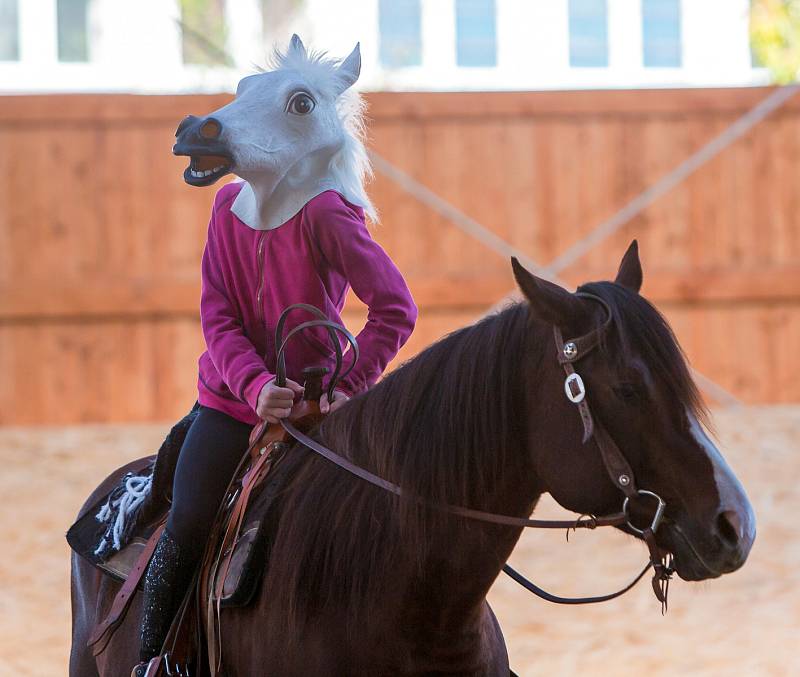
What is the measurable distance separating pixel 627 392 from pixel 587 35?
12.1 metres

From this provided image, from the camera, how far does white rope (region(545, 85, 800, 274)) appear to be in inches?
297

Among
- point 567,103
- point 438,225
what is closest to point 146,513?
point 438,225

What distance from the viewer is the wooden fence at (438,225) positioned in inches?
286

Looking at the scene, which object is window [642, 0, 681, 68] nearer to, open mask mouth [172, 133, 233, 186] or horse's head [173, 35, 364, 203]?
horse's head [173, 35, 364, 203]

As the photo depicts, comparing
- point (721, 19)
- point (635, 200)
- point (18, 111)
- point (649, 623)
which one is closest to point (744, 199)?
point (635, 200)

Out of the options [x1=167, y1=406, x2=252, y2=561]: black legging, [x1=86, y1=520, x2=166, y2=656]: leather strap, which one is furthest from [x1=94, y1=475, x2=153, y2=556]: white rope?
[x1=167, y1=406, x2=252, y2=561]: black legging

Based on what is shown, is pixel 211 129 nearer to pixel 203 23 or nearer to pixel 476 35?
pixel 203 23

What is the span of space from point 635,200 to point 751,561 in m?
2.84

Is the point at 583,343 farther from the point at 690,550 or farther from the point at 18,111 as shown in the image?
the point at 18,111

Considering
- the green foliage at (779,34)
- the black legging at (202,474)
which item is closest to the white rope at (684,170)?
the green foliage at (779,34)

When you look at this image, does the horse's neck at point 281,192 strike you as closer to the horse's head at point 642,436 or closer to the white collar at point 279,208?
the white collar at point 279,208

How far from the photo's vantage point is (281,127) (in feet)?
7.66

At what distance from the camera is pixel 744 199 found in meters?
7.62

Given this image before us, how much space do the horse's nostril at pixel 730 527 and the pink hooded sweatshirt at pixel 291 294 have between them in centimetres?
79
